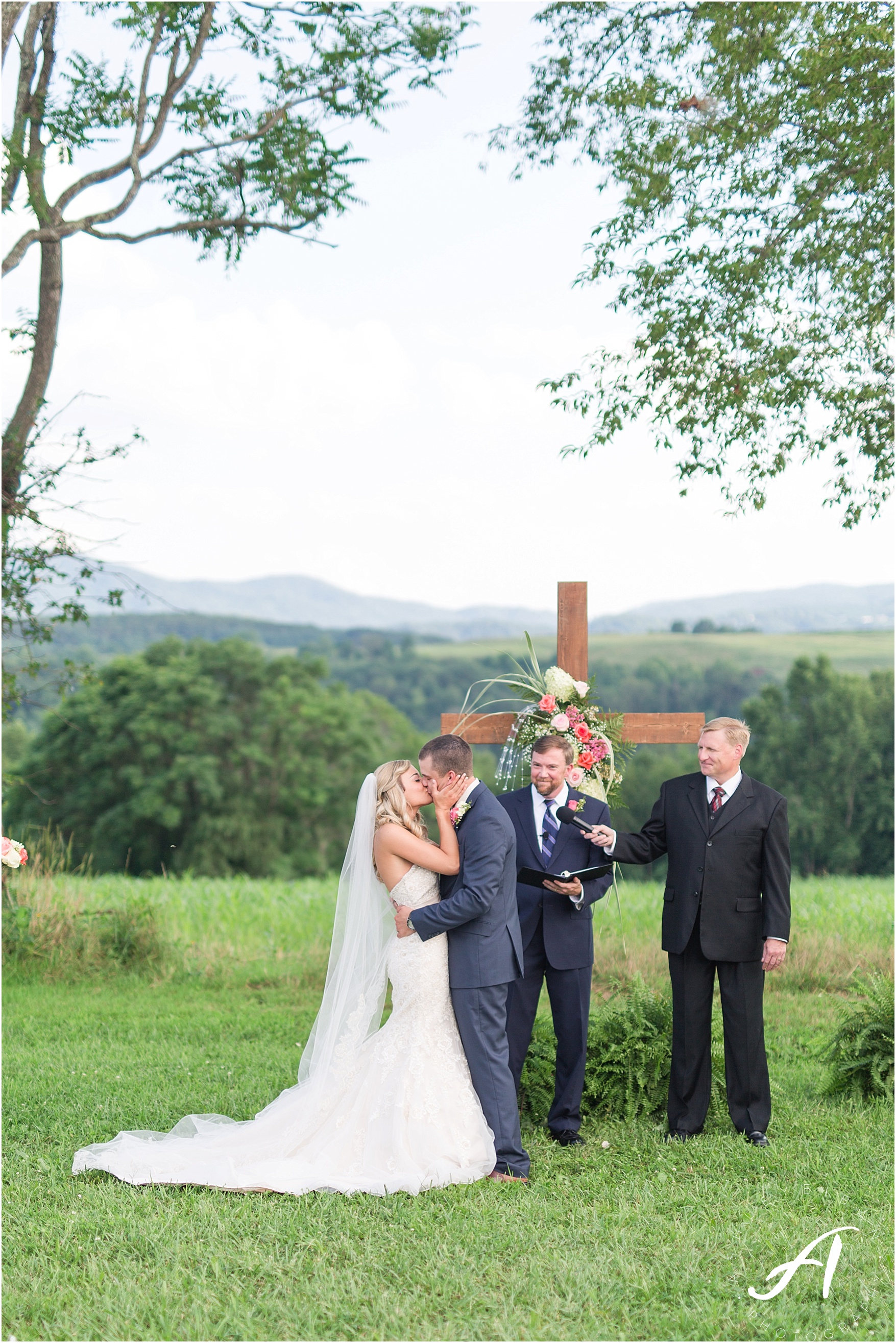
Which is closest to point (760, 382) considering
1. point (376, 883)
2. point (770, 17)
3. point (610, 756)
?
point (770, 17)

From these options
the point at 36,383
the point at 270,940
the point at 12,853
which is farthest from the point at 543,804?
the point at 36,383

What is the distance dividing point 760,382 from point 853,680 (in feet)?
161

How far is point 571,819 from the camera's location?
5.91m

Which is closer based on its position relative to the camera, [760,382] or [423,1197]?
[423,1197]

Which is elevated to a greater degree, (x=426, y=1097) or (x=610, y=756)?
(x=610, y=756)

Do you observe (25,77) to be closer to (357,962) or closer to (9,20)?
(9,20)

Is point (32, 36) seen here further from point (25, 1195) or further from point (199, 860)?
point (199, 860)

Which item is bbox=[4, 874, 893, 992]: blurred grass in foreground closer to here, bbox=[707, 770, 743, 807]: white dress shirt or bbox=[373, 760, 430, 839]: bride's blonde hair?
bbox=[707, 770, 743, 807]: white dress shirt

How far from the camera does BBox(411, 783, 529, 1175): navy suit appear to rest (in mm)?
5316

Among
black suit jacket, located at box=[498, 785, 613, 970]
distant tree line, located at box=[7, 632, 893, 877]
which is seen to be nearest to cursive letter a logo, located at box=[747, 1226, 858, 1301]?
black suit jacket, located at box=[498, 785, 613, 970]

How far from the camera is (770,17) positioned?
8578 mm

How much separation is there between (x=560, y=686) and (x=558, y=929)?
1597 millimetres

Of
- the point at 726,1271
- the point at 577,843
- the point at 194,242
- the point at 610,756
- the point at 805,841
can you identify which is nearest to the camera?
the point at 726,1271

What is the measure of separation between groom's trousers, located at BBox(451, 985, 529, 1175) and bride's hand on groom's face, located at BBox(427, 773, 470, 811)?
2.95 feet
